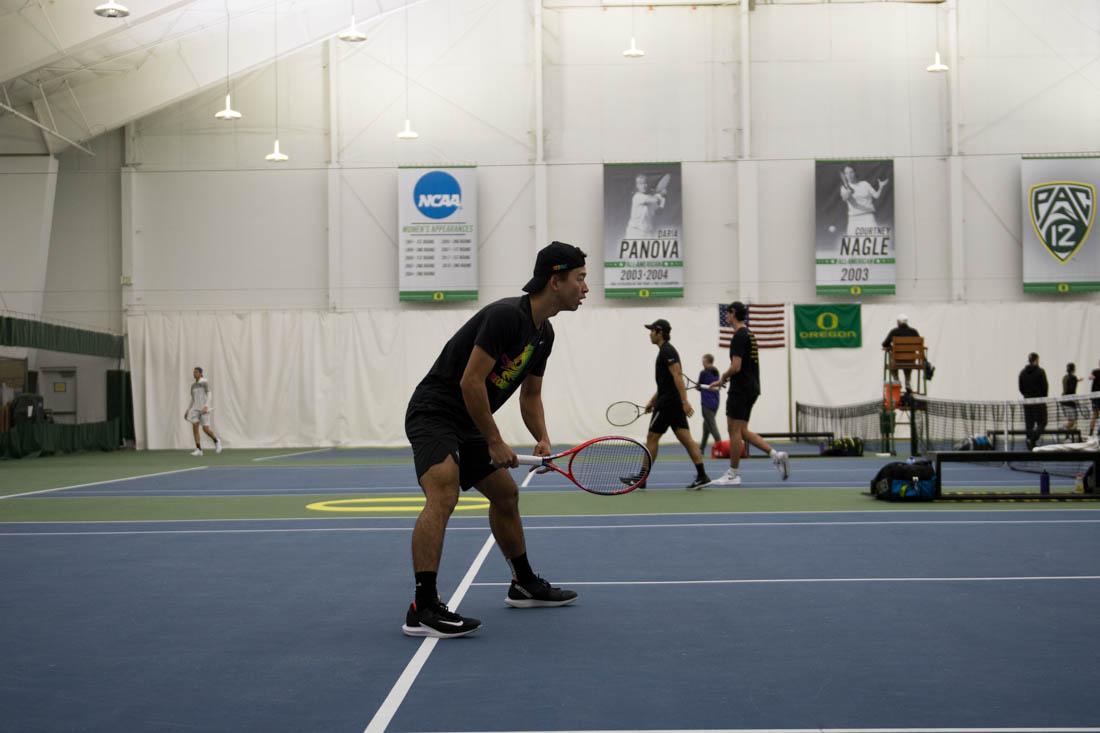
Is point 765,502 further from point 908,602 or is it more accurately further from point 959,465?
point 959,465

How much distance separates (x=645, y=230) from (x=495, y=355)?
922 inches

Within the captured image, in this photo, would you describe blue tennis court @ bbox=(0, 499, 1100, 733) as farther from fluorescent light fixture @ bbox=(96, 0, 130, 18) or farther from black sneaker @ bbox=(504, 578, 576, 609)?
fluorescent light fixture @ bbox=(96, 0, 130, 18)

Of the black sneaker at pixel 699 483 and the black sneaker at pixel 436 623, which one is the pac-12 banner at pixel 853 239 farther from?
the black sneaker at pixel 436 623

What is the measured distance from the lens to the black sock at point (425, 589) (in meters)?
4.82

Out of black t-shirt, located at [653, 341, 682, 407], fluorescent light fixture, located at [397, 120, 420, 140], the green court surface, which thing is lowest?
the green court surface

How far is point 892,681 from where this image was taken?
388 cm

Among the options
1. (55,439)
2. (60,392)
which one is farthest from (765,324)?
(60,392)

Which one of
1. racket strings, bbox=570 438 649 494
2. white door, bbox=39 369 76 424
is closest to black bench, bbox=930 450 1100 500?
racket strings, bbox=570 438 649 494

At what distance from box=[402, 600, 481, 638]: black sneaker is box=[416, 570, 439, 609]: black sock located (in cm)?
2

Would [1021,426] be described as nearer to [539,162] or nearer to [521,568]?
[539,162]

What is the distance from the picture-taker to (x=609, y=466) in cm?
644

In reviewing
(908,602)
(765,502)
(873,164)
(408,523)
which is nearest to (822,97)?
(873,164)

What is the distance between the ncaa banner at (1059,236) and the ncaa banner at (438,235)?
43.4 ft

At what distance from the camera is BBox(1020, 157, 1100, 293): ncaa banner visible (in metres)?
27.7
